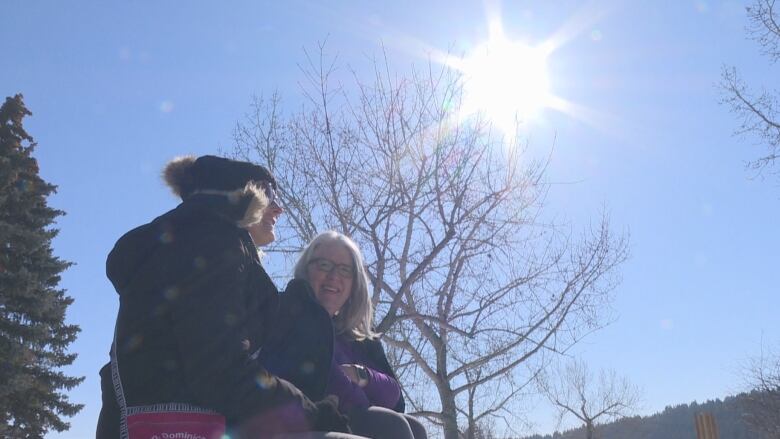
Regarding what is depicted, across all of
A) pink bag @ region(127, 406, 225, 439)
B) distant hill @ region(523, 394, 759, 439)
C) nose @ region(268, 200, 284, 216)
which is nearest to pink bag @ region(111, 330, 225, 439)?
pink bag @ region(127, 406, 225, 439)

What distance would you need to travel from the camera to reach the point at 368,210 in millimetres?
8625

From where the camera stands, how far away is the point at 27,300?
52.8 ft

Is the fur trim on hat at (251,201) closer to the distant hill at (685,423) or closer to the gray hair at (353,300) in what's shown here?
the gray hair at (353,300)

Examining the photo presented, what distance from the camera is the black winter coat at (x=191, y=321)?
76.6 inches

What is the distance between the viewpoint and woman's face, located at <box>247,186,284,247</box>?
2.65 meters

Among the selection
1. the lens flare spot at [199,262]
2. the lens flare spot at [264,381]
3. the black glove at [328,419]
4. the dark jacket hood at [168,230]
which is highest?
the dark jacket hood at [168,230]

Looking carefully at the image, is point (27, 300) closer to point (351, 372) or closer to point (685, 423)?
point (351, 372)

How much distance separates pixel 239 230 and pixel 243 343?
0.41 metres

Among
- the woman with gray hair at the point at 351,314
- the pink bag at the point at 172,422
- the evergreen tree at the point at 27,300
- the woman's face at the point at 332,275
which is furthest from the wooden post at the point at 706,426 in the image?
the evergreen tree at the point at 27,300

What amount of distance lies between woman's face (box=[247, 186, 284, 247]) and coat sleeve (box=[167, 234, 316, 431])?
1.81 feet

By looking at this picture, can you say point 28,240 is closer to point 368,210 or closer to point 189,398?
point 368,210

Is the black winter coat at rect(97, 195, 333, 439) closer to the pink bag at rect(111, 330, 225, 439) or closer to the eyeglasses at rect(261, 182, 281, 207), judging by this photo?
the pink bag at rect(111, 330, 225, 439)

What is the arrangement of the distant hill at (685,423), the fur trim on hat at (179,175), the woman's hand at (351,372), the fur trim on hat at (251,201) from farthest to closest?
the distant hill at (685,423)
the woman's hand at (351,372)
the fur trim on hat at (179,175)
the fur trim on hat at (251,201)

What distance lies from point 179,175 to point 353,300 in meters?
1.32
